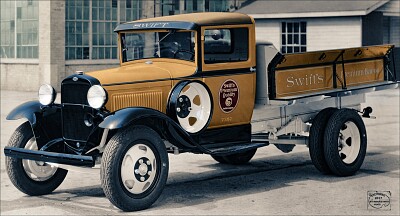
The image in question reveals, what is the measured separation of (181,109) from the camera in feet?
30.0

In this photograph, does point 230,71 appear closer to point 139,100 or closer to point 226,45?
point 226,45

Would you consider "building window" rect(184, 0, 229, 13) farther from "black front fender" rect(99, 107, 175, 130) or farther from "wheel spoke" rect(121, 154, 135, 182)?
"wheel spoke" rect(121, 154, 135, 182)

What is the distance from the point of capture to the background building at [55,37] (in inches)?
1105

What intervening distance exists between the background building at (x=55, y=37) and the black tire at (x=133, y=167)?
20121mm

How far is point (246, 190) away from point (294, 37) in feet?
71.4

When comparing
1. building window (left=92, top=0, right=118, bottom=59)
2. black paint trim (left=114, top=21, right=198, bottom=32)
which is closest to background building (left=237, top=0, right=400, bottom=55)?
building window (left=92, top=0, right=118, bottom=59)

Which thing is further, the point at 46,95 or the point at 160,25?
the point at 160,25

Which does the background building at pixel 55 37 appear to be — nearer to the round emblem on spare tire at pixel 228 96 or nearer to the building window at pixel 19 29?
the building window at pixel 19 29

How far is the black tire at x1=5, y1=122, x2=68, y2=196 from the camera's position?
359 inches

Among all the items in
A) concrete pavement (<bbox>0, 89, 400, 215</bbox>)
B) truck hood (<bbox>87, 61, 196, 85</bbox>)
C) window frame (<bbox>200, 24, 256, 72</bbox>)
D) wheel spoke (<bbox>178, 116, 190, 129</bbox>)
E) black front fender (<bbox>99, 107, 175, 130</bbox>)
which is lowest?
concrete pavement (<bbox>0, 89, 400, 215</bbox>)

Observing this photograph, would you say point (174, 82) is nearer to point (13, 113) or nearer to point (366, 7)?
point (13, 113)

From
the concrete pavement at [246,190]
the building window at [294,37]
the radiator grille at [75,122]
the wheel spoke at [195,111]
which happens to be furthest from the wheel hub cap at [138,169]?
the building window at [294,37]

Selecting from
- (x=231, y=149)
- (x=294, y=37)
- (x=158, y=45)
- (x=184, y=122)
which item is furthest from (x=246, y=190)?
(x=294, y=37)

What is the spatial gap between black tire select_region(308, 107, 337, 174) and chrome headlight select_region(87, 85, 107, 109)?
326 centimetres
